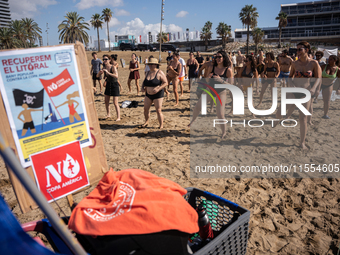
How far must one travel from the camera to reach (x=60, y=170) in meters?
1.79

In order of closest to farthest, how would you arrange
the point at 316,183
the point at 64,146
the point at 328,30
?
1. the point at 64,146
2. the point at 316,183
3. the point at 328,30

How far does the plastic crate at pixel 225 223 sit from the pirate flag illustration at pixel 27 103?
4.77 ft

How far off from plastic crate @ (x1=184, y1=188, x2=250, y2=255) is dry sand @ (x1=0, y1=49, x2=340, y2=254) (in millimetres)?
739

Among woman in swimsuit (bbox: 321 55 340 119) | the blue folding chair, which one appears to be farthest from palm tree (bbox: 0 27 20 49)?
the blue folding chair

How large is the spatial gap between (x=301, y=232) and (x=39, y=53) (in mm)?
3263

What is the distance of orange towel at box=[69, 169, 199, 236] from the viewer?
1.28m

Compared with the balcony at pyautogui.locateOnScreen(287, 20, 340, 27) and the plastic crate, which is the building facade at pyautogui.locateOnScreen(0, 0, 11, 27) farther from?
the balcony at pyautogui.locateOnScreen(287, 20, 340, 27)

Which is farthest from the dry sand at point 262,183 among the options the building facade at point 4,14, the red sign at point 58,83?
the building facade at point 4,14

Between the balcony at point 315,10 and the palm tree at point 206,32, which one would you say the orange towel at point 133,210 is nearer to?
the palm tree at point 206,32

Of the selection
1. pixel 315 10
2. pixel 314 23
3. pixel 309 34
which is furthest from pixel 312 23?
pixel 309 34

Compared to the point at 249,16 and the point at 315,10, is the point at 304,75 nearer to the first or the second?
the point at 249,16

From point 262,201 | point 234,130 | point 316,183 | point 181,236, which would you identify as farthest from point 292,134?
point 181,236

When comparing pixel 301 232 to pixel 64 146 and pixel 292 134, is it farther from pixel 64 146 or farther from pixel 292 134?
pixel 292 134

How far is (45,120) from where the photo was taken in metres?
1.70
